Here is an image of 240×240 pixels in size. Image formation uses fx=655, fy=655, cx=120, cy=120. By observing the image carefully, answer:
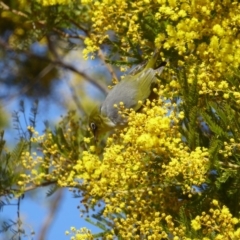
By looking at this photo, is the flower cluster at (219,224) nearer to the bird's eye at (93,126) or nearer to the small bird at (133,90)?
the small bird at (133,90)

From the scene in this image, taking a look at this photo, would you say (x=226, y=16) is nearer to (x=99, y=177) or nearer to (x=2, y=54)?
(x=99, y=177)

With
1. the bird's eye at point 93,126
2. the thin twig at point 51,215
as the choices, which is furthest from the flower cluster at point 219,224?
the thin twig at point 51,215

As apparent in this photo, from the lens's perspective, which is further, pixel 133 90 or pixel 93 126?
pixel 93 126

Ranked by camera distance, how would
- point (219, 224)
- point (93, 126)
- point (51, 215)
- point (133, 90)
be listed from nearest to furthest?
point (219, 224) → point (133, 90) → point (93, 126) → point (51, 215)

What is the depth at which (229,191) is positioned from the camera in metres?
1.06

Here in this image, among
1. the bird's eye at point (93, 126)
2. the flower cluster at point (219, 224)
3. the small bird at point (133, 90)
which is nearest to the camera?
the flower cluster at point (219, 224)

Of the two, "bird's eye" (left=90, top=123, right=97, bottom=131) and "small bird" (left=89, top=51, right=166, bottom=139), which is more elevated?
"bird's eye" (left=90, top=123, right=97, bottom=131)

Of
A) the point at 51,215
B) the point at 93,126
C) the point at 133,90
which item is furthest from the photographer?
the point at 51,215

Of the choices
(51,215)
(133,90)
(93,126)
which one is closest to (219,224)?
(133,90)

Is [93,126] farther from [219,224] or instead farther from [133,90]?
[219,224]

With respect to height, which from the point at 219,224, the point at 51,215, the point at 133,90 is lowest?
the point at 219,224

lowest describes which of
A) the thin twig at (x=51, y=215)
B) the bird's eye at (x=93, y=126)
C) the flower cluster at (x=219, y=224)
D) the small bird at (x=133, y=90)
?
the flower cluster at (x=219, y=224)

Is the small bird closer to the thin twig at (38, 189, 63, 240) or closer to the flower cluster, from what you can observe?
the flower cluster

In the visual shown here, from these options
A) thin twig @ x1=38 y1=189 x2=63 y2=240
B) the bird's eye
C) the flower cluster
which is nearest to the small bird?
the bird's eye
